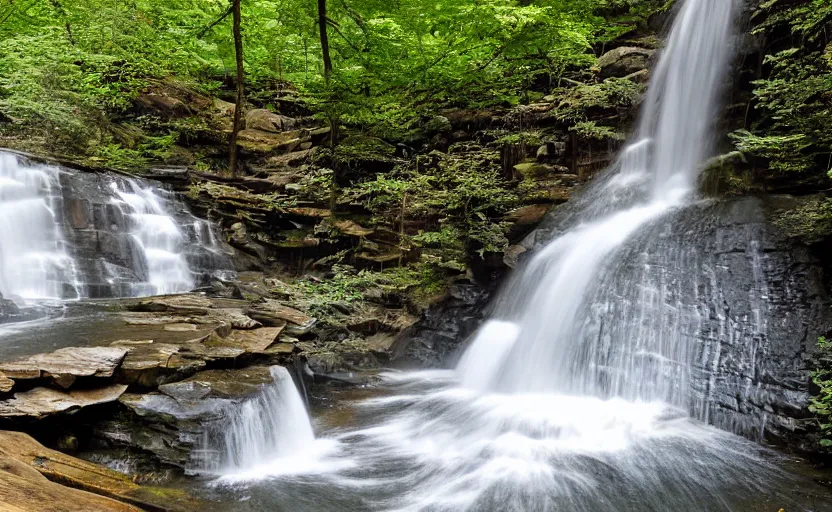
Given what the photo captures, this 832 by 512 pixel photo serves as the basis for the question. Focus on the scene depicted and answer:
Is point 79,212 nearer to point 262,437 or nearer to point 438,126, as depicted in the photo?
point 262,437

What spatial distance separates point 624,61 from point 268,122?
39.6 ft

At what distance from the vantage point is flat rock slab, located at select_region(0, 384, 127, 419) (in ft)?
13.3

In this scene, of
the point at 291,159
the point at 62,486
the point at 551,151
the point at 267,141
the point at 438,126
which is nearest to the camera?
the point at 62,486

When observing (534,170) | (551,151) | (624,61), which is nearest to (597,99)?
(551,151)

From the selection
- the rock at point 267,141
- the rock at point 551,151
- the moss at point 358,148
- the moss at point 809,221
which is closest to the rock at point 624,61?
the rock at point 551,151

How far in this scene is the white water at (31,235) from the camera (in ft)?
30.5

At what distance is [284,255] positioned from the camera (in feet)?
44.4

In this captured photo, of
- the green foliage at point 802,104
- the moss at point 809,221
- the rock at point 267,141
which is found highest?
the rock at point 267,141

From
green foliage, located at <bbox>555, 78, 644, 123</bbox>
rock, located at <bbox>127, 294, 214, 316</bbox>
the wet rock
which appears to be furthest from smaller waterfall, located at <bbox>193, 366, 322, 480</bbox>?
green foliage, located at <bbox>555, 78, 644, 123</bbox>

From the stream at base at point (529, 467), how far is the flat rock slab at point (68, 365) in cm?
152

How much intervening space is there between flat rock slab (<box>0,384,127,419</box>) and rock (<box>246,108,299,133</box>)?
1431cm

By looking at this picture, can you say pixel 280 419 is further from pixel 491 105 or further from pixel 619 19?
pixel 619 19

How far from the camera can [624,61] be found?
13422 millimetres

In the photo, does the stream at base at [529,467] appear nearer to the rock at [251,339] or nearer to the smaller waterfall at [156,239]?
the rock at [251,339]
